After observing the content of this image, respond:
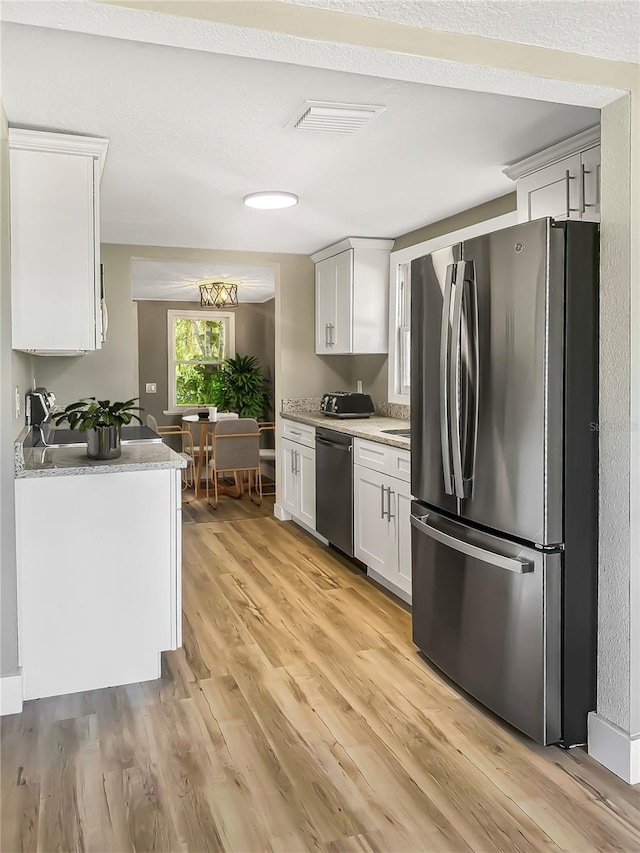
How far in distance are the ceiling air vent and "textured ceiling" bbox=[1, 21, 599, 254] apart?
4 cm

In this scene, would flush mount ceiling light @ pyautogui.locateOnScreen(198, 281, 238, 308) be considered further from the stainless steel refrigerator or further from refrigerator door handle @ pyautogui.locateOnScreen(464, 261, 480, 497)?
refrigerator door handle @ pyautogui.locateOnScreen(464, 261, 480, 497)

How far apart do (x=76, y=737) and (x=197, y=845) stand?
0.79m

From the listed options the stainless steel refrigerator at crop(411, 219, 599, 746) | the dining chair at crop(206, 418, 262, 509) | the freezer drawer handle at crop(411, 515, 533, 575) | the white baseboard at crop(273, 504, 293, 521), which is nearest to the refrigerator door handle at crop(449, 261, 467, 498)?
the stainless steel refrigerator at crop(411, 219, 599, 746)

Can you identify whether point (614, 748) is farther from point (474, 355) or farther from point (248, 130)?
point (248, 130)

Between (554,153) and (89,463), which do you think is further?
(554,153)

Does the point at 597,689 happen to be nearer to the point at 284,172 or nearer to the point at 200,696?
the point at 200,696

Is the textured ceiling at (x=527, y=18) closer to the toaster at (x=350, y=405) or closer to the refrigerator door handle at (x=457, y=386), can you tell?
the refrigerator door handle at (x=457, y=386)

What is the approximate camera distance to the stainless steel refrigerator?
2.25 metres

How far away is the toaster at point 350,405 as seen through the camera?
17.0ft

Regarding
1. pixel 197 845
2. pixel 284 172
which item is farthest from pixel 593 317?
pixel 197 845

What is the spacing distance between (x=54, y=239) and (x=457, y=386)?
1735 millimetres

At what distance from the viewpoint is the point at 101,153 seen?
291 cm

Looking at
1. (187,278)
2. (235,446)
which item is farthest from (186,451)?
(187,278)

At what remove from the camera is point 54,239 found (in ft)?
9.25
